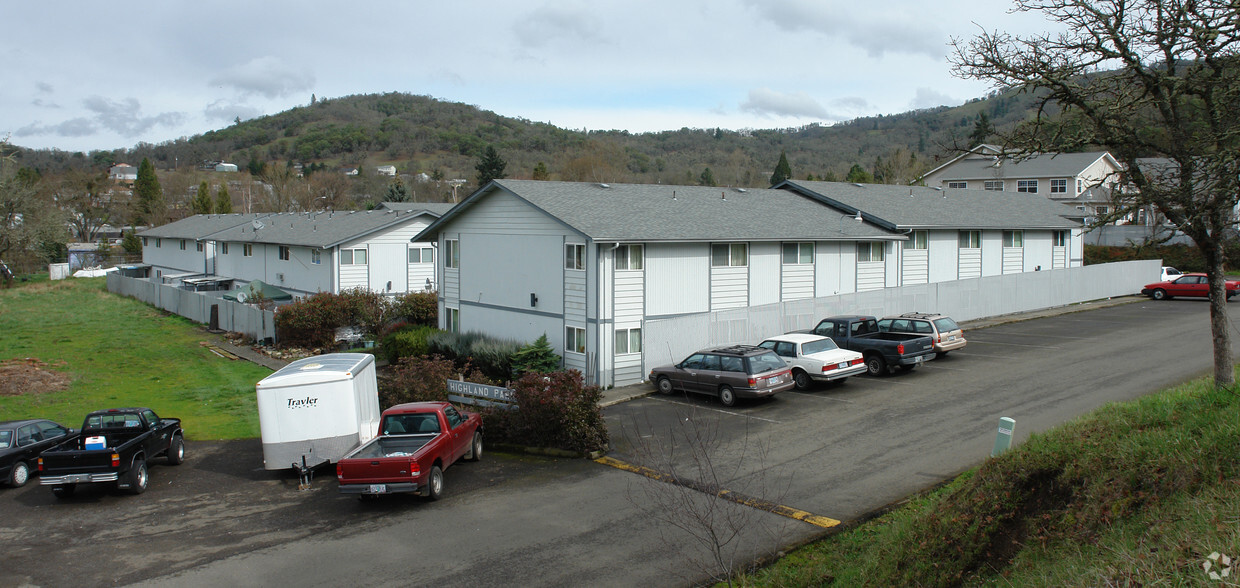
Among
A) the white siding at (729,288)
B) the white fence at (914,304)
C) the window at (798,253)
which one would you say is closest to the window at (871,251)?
the white fence at (914,304)

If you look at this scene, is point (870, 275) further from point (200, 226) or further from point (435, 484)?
point (200, 226)

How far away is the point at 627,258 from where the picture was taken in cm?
2534

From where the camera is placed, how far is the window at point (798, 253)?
2986 centimetres

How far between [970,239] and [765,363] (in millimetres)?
21624

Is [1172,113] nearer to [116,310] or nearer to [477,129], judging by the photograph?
[116,310]

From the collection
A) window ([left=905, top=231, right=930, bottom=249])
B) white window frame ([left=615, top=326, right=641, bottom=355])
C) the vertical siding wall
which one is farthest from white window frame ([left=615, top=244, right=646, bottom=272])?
window ([left=905, top=231, right=930, bottom=249])

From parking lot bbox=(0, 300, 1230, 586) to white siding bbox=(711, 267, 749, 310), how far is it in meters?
5.60

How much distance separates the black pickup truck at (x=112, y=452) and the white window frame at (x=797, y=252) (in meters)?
20.1

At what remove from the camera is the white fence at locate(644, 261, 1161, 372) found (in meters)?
25.9

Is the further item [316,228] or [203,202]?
[203,202]

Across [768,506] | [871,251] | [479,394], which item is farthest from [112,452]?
[871,251]

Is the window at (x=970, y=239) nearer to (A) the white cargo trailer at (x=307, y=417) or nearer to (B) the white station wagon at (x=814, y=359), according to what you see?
(B) the white station wagon at (x=814, y=359)

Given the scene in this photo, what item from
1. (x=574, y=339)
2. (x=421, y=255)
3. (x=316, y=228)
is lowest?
(x=574, y=339)

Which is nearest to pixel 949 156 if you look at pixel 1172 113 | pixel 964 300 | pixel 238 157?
pixel 1172 113
